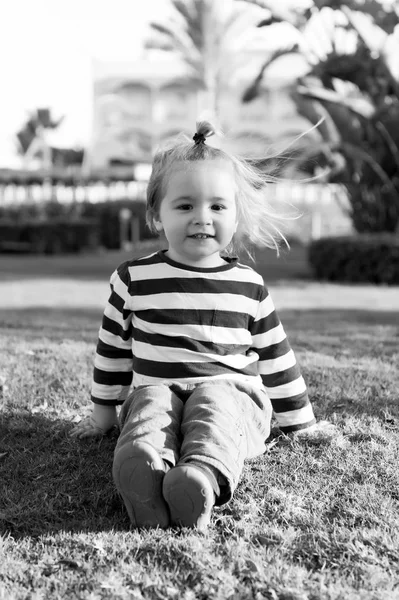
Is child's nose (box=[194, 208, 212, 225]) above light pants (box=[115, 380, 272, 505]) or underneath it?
above

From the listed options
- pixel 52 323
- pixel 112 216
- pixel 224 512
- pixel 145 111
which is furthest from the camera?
pixel 145 111

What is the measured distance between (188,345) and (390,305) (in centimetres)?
627

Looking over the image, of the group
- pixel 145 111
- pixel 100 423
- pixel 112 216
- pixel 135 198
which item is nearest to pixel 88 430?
pixel 100 423

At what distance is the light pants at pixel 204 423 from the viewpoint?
2375 millimetres

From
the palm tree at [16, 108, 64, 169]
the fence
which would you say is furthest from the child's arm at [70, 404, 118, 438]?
the palm tree at [16, 108, 64, 169]

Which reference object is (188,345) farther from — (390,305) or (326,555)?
(390,305)

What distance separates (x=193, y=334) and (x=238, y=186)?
625 mm

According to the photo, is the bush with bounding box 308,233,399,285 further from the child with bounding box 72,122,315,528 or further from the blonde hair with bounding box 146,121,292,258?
the child with bounding box 72,122,315,528

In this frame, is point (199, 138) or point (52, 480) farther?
point (199, 138)

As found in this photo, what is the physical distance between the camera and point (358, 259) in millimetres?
11391

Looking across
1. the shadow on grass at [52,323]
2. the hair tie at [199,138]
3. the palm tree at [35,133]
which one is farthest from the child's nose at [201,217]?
the palm tree at [35,133]

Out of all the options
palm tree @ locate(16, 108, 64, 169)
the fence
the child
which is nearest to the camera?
Result: the child

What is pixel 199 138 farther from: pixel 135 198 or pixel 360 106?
pixel 135 198

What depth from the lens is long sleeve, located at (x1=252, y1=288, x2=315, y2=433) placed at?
9.75 ft
